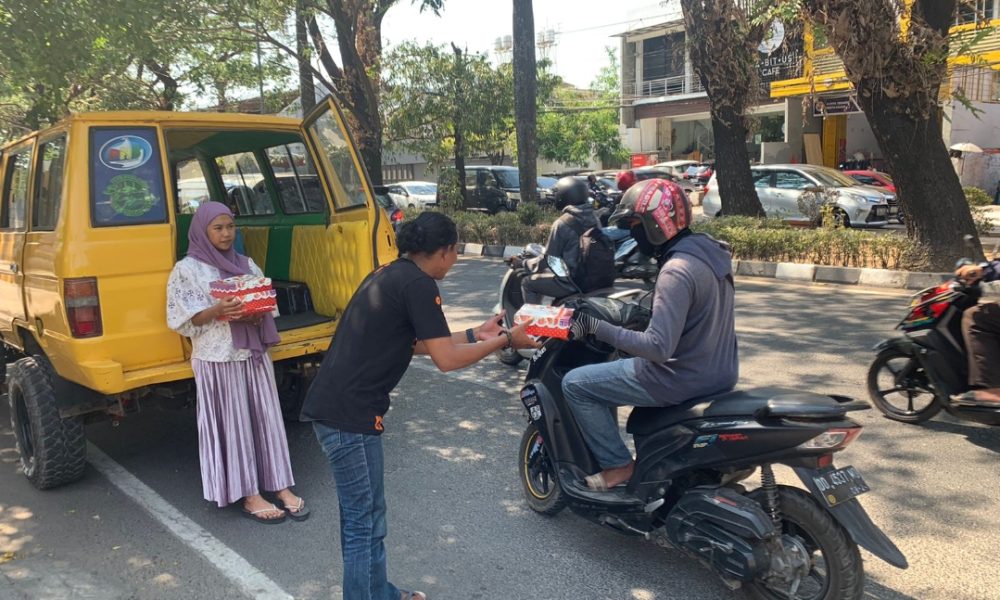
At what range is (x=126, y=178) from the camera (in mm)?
4285

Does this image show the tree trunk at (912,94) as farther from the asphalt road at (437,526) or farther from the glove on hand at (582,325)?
the glove on hand at (582,325)

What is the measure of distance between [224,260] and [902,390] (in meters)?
4.14

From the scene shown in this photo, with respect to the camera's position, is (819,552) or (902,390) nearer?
(819,552)

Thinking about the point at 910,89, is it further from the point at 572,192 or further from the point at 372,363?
the point at 372,363

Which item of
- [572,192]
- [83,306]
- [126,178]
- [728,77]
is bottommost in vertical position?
[83,306]

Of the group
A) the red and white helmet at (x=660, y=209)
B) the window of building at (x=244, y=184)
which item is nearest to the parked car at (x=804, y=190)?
the window of building at (x=244, y=184)

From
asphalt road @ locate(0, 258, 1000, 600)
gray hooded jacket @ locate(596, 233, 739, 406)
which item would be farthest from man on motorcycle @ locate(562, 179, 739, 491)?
asphalt road @ locate(0, 258, 1000, 600)

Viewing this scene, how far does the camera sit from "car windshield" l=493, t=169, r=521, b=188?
2220 centimetres

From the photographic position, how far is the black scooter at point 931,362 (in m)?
4.32

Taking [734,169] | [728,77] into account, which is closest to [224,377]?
[728,77]

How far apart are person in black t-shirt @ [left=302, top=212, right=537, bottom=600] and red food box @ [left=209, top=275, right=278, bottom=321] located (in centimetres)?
124

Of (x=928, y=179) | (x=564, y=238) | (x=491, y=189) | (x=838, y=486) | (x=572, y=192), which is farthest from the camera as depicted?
(x=491, y=189)

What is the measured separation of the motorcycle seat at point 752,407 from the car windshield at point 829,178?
14.4 metres

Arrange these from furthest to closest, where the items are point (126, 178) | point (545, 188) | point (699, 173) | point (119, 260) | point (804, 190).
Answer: point (699, 173) → point (545, 188) → point (804, 190) → point (126, 178) → point (119, 260)
